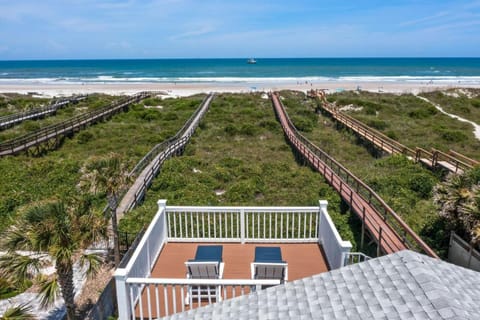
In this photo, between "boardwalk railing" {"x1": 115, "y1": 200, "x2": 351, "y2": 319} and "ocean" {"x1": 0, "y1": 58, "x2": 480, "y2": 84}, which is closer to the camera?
"boardwalk railing" {"x1": 115, "y1": 200, "x2": 351, "y2": 319}

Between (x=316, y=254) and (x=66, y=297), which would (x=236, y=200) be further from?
(x=66, y=297)

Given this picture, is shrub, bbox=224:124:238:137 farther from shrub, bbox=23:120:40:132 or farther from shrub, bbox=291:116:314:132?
shrub, bbox=23:120:40:132

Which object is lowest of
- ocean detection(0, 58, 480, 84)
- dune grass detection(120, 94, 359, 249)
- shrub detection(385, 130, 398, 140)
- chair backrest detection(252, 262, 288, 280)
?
dune grass detection(120, 94, 359, 249)

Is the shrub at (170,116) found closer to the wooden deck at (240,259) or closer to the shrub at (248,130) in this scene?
the shrub at (248,130)

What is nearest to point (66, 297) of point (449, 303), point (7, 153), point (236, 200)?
point (449, 303)

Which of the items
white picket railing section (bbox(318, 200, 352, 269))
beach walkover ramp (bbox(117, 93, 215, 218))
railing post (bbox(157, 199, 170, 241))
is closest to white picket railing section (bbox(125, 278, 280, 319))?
white picket railing section (bbox(318, 200, 352, 269))

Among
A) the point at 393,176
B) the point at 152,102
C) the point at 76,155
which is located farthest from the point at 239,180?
the point at 152,102
